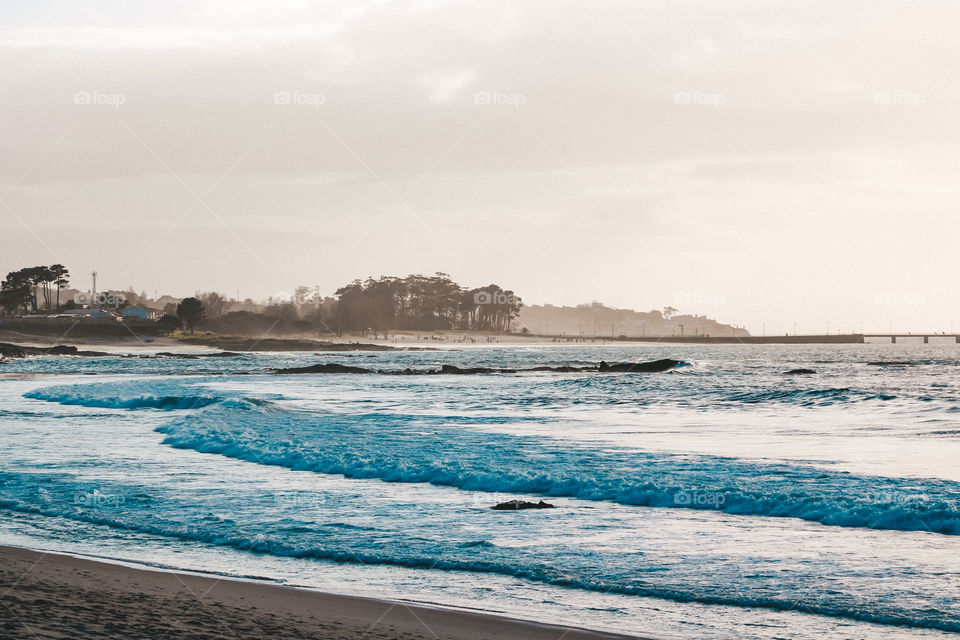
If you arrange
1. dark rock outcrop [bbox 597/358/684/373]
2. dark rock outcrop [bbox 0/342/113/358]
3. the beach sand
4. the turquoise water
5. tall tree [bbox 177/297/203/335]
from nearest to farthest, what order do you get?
1. the beach sand
2. the turquoise water
3. dark rock outcrop [bbox 597/358/684/373]
4. dark rock outcrop [bbox 0/342/113/358]
5. tall tree [bbox 177/297/203/335]

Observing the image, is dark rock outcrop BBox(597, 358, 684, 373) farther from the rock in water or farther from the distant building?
the distant building

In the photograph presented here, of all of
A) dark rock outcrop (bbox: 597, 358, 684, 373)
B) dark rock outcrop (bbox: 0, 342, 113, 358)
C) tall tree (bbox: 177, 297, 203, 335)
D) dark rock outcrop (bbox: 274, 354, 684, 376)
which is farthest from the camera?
tall tree (bbox: 177, 297, 203, 335)

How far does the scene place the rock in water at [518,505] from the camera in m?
13.0

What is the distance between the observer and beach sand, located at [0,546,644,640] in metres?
6.43

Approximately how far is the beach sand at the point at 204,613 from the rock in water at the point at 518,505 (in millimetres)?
5222

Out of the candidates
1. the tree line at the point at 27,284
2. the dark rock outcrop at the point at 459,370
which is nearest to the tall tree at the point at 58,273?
the tree line at the point at 27,284

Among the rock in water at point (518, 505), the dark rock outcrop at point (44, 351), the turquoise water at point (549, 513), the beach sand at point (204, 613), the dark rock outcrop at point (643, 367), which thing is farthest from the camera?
the dark rock outcrop at point (44, 351)

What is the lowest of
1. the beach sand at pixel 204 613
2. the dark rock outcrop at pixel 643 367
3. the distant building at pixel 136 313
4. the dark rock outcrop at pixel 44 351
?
the dark rock outcrop at pixel 44 351

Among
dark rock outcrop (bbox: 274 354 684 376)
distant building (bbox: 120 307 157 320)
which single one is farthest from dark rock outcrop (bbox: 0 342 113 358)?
distant building (bbox: 120 307 157 320)

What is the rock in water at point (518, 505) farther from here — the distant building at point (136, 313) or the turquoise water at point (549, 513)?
the distant building at point (136, 313)

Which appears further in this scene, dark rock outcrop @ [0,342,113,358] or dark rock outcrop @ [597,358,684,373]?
dark rock outcrop @ [0,342,113,358]

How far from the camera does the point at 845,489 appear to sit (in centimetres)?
1402

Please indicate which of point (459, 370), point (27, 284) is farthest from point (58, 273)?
point (459, 370)

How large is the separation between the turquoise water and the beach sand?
51 centimetres
